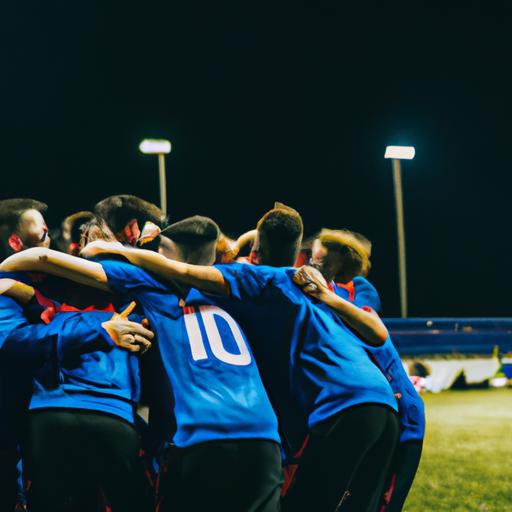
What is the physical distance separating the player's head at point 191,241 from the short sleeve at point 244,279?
0.43 ft

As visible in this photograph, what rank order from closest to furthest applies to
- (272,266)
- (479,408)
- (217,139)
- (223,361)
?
(223,361), (272,266), (479,408), (217,139)

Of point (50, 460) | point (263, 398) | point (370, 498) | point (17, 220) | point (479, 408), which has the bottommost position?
point (479, 408)

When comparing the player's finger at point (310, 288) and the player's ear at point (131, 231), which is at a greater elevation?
the player's ear at point (131, 231)

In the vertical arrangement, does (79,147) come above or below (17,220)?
above

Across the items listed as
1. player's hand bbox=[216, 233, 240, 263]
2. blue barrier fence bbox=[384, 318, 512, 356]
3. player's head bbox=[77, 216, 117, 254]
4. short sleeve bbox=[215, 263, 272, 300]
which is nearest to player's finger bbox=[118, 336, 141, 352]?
short sleeve bbox=[215, 263, 272, 300]

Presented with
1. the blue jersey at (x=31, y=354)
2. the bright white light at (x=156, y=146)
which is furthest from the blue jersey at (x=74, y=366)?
the bright white light at (x=156, y=146)

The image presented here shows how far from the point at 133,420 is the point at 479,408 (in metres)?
8.38

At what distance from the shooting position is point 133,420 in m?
3.64

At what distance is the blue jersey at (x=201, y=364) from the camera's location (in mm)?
3191

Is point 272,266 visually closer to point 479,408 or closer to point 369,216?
point 479,408

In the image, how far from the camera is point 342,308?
13.0ft

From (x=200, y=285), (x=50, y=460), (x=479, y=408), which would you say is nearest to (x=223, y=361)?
(x=200, y=285)

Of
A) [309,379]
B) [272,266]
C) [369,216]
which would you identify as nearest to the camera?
[309,379]

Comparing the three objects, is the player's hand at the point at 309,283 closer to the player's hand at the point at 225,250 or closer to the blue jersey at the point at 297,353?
the blue jersey at the point at 297,353
